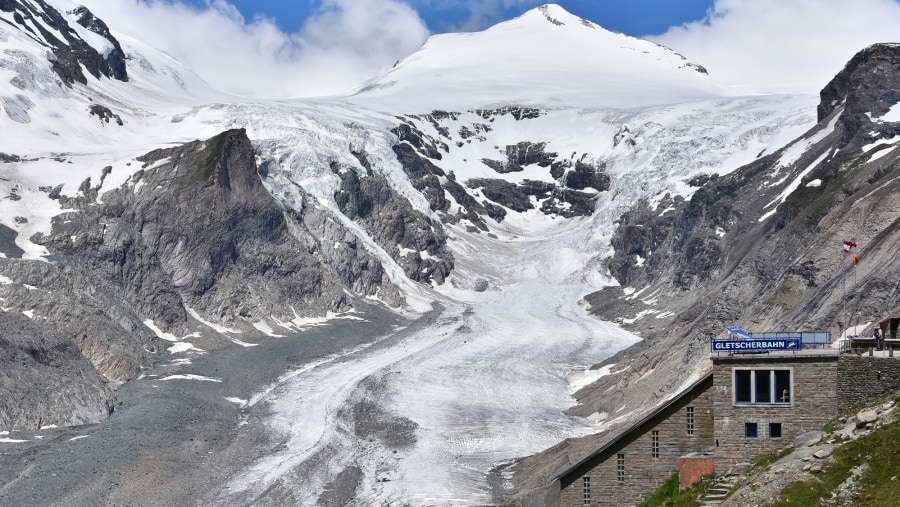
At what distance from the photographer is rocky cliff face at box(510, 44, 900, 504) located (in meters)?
93.4

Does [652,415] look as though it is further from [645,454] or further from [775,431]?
[775,431]

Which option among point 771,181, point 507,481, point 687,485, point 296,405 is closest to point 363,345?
point 296,405

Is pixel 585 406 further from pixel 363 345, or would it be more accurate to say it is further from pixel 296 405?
pixel 363 345

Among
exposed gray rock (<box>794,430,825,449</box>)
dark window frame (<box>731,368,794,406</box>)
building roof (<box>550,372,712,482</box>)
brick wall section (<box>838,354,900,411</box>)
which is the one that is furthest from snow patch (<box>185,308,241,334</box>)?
exposed gray rock (<box>794,430,825,449</box>)

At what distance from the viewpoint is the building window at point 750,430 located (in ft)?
168

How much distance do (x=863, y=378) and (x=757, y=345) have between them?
4.10 m

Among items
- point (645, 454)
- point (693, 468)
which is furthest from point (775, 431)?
point (645, 454)

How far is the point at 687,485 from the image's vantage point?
52.5 metres

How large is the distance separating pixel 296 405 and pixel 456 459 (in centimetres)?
3090

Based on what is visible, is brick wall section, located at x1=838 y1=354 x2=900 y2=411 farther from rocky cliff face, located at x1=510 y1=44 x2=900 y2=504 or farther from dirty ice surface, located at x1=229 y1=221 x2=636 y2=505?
dirty ice surface, located at x1=229 y1=221 x2=636 y2=505

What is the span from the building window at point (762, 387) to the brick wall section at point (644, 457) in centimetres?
341

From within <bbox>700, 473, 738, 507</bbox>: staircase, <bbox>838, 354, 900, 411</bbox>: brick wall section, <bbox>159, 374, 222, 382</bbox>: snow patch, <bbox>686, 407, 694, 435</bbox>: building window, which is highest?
<bbox>838, 354, 900, 411</bbox>: brick wall section

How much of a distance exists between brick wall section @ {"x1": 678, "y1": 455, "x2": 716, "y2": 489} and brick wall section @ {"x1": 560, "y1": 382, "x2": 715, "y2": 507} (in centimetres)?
234

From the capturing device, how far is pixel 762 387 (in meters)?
51.2
